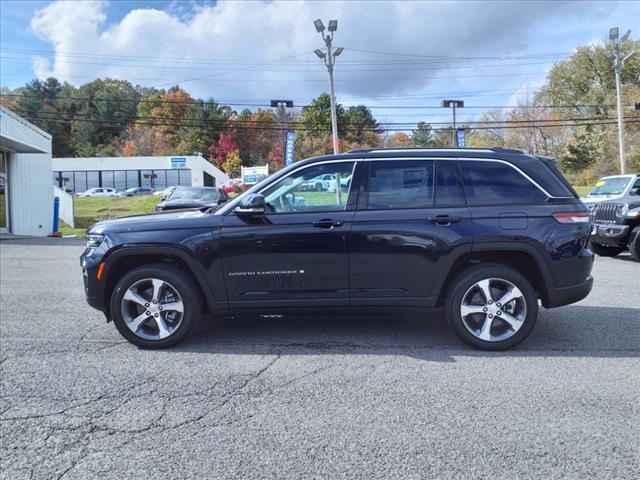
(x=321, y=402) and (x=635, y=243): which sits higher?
(x=635, y=243)

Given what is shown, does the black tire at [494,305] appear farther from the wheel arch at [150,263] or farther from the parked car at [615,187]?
the parked car at [615,187]

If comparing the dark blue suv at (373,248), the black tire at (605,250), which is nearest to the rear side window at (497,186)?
the dark blue suv at (373,248)

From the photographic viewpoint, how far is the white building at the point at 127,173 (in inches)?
2234

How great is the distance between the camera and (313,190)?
4867mm

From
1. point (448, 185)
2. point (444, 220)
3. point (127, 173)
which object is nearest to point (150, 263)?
point (444, 220)

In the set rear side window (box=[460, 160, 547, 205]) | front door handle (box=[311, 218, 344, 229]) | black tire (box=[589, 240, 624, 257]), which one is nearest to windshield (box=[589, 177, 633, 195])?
black tire (box=[589, 240, 624, 257])

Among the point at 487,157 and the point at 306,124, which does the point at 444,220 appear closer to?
the point at 487,157

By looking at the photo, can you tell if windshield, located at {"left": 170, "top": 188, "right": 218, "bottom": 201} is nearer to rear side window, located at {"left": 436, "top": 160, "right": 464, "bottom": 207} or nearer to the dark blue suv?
the dark blue suv

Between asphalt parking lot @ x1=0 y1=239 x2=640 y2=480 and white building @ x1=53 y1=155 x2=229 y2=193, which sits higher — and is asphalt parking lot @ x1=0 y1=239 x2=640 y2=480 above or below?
below

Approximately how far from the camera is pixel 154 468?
2828 millimetres

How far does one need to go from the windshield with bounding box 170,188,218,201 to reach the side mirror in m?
14.8

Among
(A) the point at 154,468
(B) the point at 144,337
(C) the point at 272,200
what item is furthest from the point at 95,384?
(C) the point at 272,200

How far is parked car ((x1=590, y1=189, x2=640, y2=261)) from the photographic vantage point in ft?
33.5

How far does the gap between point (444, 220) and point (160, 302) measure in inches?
111
